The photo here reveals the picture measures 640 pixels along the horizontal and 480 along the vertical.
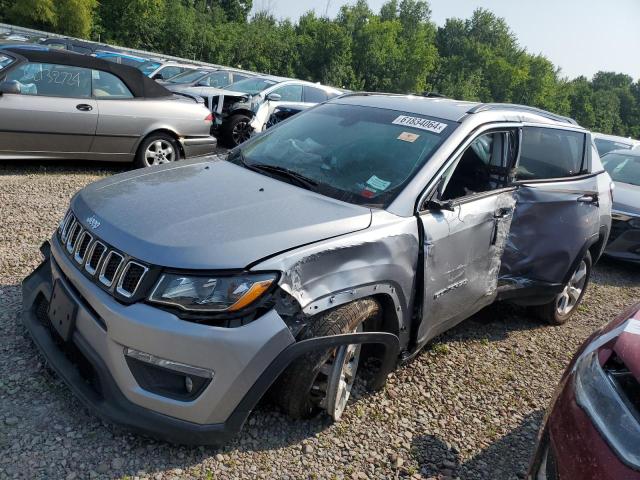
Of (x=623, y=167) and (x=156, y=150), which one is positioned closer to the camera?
(x=156, y=150)

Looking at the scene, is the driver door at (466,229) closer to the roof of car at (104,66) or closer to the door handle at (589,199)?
the door handle at (589,199)

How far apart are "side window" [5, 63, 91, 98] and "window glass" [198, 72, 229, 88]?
5.45 m

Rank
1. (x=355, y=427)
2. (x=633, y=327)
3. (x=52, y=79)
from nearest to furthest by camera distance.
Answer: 1. (x=633, y=327)
2. (x=355, y=427)
3. (x=52, y=79)

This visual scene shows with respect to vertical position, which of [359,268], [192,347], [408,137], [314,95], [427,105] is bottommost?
[192,347]

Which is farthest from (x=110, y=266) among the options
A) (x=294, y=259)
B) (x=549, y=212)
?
(x=549, y=212)

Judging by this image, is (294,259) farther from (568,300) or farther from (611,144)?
(611,144)

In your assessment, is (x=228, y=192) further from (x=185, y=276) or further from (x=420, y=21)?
(x=420, y=21)

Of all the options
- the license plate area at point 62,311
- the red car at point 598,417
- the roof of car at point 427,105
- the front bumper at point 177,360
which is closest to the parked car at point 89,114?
the roof of car at point 427,105

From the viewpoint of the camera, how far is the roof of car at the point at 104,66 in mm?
6691

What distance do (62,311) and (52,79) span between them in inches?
200

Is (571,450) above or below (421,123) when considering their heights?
below

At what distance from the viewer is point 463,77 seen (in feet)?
230

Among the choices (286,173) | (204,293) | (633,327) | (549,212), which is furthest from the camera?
(549,212)

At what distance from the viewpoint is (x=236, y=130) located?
1059cm
